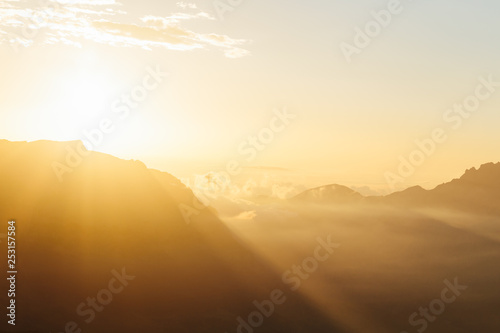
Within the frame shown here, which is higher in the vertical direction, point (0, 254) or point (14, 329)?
point (0, 254)

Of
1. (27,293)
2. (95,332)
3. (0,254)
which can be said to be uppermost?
(0,254)

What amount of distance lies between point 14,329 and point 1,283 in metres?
25.0

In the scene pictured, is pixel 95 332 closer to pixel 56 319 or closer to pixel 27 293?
pixel 56 319

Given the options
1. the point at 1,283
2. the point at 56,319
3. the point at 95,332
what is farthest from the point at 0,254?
the point at 95,332

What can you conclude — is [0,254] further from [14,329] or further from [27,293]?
[14,329]

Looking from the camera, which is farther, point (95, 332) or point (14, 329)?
point (95, 332)

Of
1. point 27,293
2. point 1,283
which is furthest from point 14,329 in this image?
point 27,293

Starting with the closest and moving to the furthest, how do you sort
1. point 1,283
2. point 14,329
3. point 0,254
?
point 14,329 < point 1,283 < point 0,254

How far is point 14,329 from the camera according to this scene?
16288 cm

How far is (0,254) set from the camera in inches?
7653

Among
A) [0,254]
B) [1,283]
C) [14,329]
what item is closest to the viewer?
[14,329]

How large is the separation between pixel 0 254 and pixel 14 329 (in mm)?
40328

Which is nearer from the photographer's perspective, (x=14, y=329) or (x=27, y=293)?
(x=14, y=329)

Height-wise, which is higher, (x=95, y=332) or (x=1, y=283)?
(x=1, y=283)
